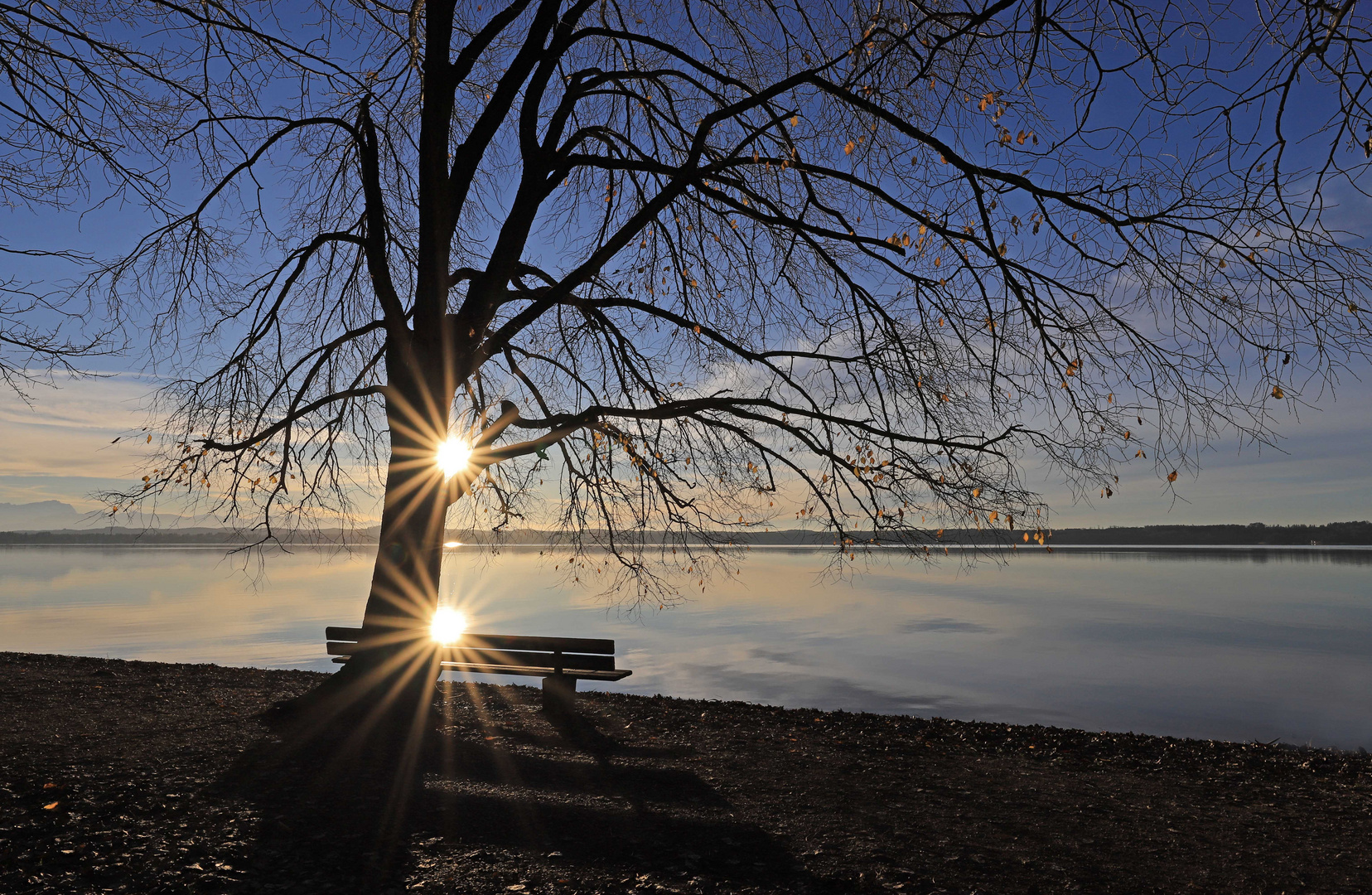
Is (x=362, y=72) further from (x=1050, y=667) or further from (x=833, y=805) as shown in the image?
(x=1050, y=667)

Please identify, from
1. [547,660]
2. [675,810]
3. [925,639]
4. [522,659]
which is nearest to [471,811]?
[675,810]

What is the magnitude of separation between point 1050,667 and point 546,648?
15457 millimetres

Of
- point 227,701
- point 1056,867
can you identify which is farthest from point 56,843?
point 1056,867

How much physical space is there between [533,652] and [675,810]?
3.99 meters

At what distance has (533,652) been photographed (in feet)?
31.3

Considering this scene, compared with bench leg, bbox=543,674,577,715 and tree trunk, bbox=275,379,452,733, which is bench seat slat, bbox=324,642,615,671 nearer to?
bench leg, bbox=543,674,577,715

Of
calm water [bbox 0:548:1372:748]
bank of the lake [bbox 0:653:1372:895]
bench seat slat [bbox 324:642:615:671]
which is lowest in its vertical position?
calm water [bbox 0:548:1372:748]

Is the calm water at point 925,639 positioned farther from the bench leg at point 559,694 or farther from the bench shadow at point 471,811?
the bench shadow at point 471,811

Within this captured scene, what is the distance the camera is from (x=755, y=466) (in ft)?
32.5

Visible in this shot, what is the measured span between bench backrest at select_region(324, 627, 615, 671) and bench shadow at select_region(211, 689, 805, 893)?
4.91 ft

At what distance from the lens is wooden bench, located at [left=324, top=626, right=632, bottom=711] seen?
9.35 meters

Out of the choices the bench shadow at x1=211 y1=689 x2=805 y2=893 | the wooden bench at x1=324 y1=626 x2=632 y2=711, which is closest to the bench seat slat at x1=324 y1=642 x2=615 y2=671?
the wooden bench at x1=324 y1=626 x2=632 y2=711

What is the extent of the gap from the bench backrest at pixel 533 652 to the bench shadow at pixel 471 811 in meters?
1.50

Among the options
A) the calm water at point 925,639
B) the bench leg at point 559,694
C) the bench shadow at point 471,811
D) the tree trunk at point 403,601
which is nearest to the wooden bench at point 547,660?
the bench leg at point 559,694
